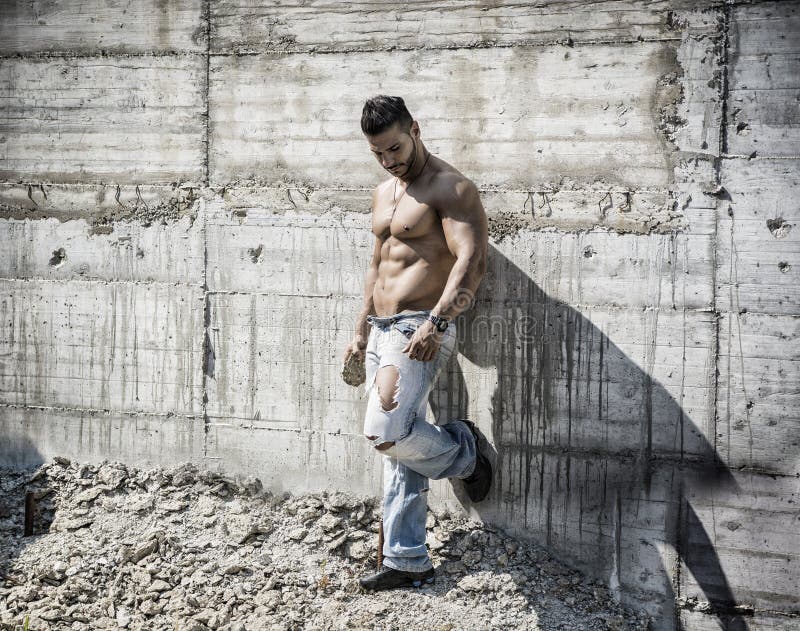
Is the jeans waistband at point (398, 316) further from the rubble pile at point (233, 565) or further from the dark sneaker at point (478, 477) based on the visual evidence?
the rubble pile at point (233, 565)

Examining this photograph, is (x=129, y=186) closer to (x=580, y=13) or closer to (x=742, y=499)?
(x=580, y=13)

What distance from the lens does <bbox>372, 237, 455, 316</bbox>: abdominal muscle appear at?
12.7 ft

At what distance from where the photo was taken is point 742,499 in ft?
13.3

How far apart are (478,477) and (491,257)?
1267mm

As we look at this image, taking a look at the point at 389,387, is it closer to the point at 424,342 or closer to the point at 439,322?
the point at 424,342

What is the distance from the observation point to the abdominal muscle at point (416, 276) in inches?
152

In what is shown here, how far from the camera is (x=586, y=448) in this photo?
13.8 ft

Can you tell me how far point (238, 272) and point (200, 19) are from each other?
1.61 metres

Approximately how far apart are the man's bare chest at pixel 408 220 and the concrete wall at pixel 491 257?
1.51ft

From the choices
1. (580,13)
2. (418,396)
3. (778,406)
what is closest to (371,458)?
(418,396)

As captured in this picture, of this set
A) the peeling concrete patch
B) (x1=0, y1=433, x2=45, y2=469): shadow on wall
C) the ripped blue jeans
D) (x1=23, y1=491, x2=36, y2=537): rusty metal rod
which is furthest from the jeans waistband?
(x1=0, y1=433, x2=45, y2=469): shadow on wall

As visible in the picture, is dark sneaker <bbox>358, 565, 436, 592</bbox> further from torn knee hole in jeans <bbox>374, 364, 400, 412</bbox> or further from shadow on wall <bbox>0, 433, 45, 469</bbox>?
shadow on wall <bbox>0, 433, 45, 469</bbox>

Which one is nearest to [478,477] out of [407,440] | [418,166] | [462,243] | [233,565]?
[407,440]

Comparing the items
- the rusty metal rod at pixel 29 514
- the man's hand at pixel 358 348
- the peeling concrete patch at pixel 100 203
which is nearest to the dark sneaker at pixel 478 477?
the man's hand at pixel 358 348
